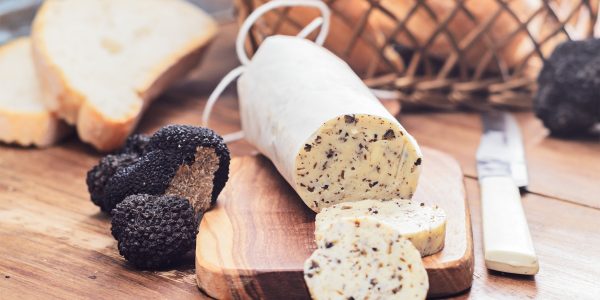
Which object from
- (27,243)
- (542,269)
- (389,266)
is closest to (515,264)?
(542,269)

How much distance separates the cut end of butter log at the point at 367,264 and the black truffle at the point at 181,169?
411 millimetres

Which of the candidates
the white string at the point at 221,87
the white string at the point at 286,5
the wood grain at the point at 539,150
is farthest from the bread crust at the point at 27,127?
the wood grain at the point at 539,150

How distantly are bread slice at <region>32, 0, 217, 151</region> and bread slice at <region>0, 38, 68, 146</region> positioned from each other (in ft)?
0.15

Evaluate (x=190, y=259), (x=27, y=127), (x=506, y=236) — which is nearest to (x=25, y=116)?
(x=27, y=127)

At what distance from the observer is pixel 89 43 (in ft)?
8.05

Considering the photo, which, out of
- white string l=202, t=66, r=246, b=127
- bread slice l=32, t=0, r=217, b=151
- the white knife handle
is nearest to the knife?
the white knife handle

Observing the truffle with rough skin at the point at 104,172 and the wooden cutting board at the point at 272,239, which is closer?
the wooden cutting board at the point at 272,239

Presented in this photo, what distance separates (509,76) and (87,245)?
1417 millimetres

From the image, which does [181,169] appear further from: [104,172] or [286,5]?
[286,5]

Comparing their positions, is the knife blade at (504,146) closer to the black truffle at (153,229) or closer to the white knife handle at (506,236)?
the white knife handle at (506,236)

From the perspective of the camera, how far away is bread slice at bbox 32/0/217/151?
225cm

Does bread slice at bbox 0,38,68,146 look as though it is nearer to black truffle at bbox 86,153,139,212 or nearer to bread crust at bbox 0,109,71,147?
bread crust at bbox 0,109,71,147

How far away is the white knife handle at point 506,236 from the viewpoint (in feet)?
5.00

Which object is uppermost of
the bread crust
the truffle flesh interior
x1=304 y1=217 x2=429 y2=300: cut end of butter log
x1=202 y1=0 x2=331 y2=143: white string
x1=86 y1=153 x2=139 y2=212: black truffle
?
x1=202 y1=0 x2=331 y2=143: white string
